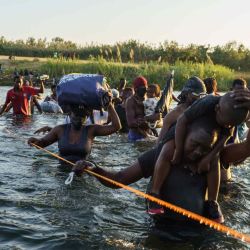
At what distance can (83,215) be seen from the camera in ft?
18.6

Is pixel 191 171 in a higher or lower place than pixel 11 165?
higher

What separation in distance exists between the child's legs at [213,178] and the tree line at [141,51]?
38078 millimetres

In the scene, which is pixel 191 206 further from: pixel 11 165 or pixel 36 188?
pixel 11 165

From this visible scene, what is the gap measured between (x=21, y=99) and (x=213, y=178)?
11.5 m

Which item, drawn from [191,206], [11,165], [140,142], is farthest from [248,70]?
[191,206]

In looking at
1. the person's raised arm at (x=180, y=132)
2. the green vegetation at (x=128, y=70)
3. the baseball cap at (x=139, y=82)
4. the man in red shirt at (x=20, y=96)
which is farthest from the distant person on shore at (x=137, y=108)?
the green vegetation at (x=128, y=70)

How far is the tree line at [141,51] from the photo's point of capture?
45.0 metres

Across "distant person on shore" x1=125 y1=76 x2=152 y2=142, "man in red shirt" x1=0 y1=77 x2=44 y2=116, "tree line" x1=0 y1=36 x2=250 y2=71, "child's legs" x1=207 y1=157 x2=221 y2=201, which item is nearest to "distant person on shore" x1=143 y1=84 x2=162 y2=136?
"distant person on shore" x1=125 y1=76 x2=152 y2=142

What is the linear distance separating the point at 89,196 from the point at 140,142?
4648 millimetres

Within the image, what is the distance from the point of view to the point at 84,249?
4.71 metres

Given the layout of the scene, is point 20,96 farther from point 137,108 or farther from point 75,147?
point 75,147

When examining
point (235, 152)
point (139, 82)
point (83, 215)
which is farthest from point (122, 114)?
point (235, 152)

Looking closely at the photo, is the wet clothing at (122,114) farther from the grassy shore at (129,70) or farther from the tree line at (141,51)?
the tree line at (141,51)

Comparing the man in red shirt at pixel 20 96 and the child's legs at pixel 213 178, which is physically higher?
the child's legs at pixel 213 178
